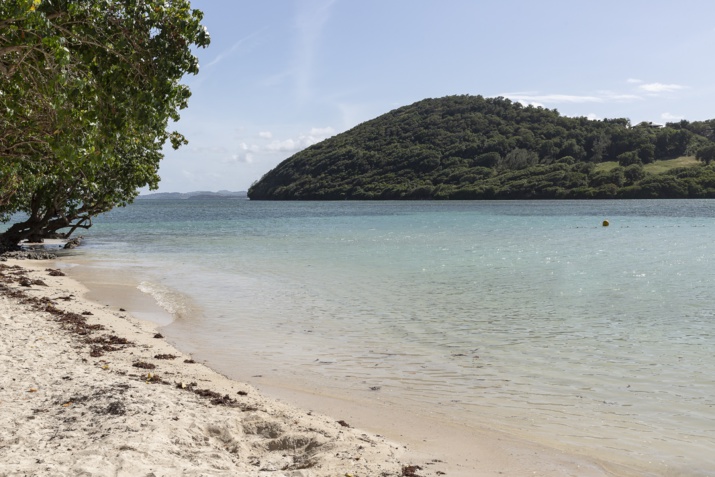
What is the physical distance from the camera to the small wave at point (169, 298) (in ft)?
54.9

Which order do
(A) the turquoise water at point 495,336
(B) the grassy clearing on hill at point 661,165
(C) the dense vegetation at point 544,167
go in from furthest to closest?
(B) the grassy clearing on hill at point 661,165
(C) the dense vegetation at point 544,167
(A) the turquoise water at point 495,336

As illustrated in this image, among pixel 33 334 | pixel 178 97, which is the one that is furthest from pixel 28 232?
pixel 178 97

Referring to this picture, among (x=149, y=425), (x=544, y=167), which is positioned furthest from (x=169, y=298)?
(x=544, y=167)

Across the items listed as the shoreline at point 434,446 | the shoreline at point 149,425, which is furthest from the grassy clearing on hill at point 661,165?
the shoreline at point 149,425

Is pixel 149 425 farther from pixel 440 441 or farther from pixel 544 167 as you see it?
pixel 544 167

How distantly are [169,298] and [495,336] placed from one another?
11032 millimetres

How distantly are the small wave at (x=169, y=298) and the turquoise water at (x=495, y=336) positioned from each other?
0.07 metres

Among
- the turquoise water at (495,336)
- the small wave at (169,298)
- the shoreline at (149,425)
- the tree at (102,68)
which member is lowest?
the turquoise water at (495,336)

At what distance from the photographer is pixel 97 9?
8.53 m

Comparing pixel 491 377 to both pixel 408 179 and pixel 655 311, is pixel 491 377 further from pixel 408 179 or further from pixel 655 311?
pixel 408 179

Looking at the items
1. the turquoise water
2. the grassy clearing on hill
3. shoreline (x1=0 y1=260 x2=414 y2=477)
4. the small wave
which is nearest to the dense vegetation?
the grassy clearing on hill

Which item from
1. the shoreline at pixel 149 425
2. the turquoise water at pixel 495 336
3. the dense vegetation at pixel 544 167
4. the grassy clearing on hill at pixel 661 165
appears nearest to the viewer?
the shoreline at pixel 149 425

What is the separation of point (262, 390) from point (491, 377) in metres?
4.02

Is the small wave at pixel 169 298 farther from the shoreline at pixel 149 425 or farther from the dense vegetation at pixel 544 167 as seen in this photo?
the dense vegetation at pixel 544 167
